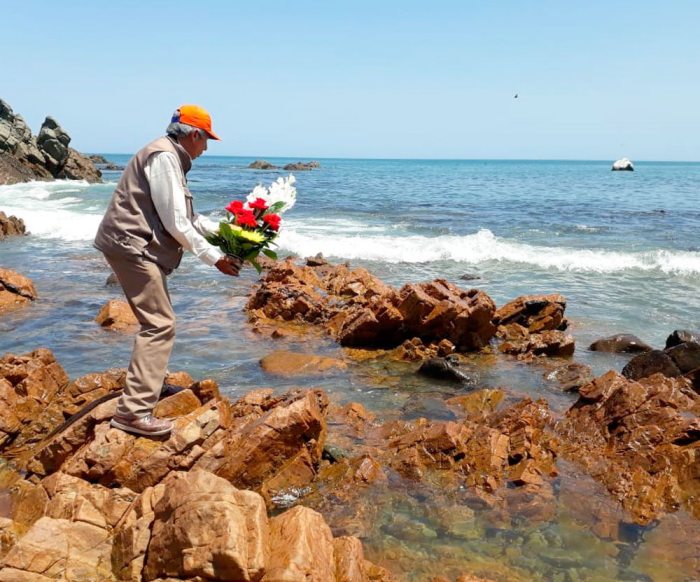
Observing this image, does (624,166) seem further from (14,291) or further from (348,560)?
(348,560)

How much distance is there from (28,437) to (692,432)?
5654 millimetres

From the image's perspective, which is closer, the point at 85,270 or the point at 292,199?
the point at 292,199

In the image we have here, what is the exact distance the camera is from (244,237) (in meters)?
4.53

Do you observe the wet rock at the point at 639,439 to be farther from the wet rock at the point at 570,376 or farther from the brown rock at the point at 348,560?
the brown rock at the point at 348,560

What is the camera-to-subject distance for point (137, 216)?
4.23 metres

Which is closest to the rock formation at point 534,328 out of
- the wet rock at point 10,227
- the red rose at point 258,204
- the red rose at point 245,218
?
the red rose at point 258,204

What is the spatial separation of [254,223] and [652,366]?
5086mm

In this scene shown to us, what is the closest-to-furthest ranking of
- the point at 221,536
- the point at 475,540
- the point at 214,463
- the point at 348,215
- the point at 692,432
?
the point at 221,536
the point at 475,540
the point at 214,463
the point at 692,432
the point at 348,215

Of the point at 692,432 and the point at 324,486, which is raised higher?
the point at 692,432

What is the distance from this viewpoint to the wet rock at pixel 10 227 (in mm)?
20469

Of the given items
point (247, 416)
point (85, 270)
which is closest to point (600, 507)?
point (247, 416)

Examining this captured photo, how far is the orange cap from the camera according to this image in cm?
430

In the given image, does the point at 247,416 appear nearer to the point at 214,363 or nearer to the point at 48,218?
the point at 214,363

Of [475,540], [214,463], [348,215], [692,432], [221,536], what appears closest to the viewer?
[221,536]
